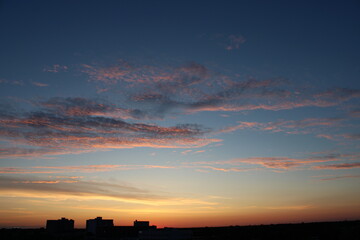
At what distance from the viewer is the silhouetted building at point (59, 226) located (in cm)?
17210

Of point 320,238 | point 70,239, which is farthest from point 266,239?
point 70,239

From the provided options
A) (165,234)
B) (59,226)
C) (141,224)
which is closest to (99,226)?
(141,224)

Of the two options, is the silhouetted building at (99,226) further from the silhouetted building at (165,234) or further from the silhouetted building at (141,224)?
the silhouetted building at (165,234)

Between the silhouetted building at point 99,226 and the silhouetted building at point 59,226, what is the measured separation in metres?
27.7

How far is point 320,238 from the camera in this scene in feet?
381

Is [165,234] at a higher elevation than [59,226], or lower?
lower

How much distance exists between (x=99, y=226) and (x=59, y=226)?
1649 inches

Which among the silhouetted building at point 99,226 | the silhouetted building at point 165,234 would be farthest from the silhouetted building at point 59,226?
the silhouetted building at point 165,234

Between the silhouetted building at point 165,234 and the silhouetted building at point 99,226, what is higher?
the silhouetted building at point 99,226

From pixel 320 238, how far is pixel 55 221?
132 m

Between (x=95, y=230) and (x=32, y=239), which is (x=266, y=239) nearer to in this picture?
(x=95, y=230)

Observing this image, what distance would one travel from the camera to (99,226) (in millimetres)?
144500

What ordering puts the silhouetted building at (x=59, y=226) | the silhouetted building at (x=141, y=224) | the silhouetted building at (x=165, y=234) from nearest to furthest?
the silhouetted building at (x=165, y=234), the silhouetted building at (x=141, y=224), the silhouetted building at (x=59, y=226)

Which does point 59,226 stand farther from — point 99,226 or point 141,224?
point 141,224
